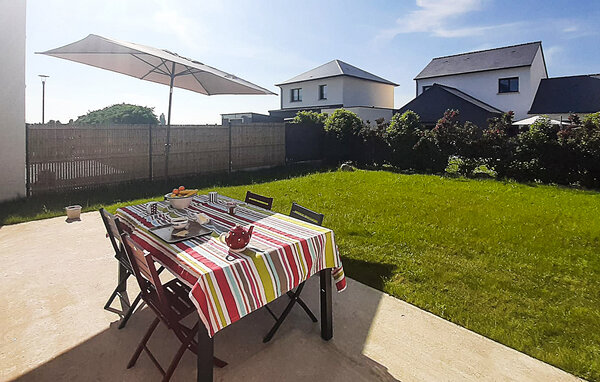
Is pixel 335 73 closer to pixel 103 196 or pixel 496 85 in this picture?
pixel 496 85

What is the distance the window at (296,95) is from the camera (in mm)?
28562

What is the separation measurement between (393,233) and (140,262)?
3.92 m

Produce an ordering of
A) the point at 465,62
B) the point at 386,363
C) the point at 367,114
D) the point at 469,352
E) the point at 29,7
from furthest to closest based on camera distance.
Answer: the point at 465,62
the point at 367,114
the point at 29,7
the point at 469,352
the point at 386,363

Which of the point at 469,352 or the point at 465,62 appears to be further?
the point at 465,62

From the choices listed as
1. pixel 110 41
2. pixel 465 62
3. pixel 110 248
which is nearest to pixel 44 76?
pixel 110 41

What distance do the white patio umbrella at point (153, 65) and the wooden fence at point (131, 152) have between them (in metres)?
1.80

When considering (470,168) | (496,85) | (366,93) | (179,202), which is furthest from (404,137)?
(366,93)

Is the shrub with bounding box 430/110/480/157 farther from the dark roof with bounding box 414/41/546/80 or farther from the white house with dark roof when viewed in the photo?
the dark roof with bounding box 414/41/546/80

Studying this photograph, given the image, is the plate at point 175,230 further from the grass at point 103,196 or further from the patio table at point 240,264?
the grass at point 103,196

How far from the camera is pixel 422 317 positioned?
3023 mm

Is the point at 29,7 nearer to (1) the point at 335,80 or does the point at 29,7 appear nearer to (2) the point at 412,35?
(2) the point at 412,35

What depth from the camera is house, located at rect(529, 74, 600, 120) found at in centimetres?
2017

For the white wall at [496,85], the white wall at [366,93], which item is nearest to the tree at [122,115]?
the white wall at [366,93]

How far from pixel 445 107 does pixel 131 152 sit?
18.2m
